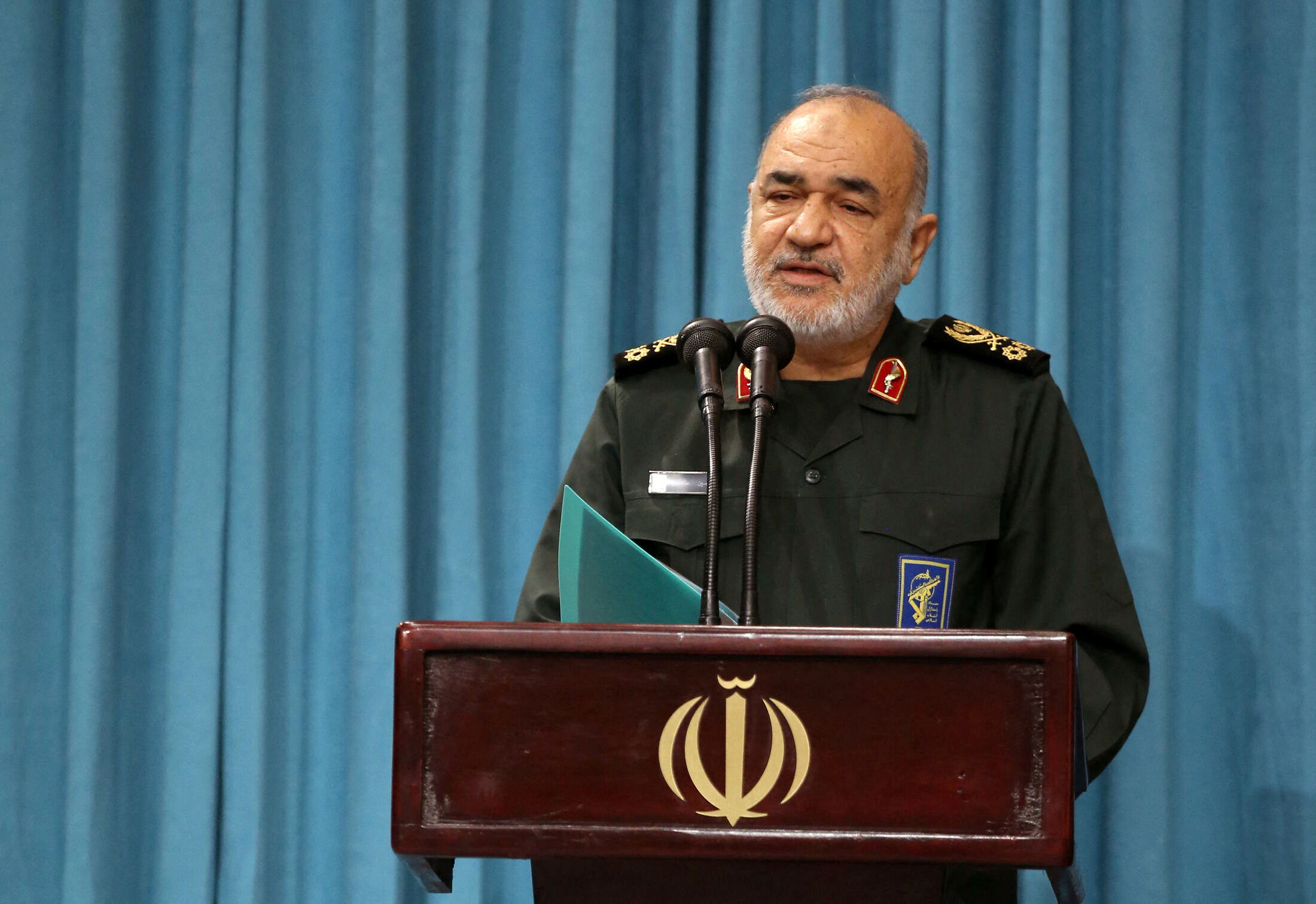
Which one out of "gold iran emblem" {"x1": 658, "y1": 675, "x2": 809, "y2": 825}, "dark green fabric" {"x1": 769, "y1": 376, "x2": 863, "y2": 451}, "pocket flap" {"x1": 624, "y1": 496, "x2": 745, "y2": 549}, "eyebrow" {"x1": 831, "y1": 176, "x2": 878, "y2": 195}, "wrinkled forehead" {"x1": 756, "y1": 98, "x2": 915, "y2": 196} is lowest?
"gold iran emblem" {"x1": 658, "y1": 675, "x2": 809, "y2": 825}

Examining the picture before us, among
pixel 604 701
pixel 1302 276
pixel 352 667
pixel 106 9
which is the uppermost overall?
pixel 106 9

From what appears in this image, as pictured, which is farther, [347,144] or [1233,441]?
[347,144]

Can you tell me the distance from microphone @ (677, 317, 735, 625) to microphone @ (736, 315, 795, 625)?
0.02 metres

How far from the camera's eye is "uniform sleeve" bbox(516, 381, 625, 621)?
1.55 meters

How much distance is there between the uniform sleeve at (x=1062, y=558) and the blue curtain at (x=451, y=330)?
45 centimetres

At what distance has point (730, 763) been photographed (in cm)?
89

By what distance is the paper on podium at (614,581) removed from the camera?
1057 mm

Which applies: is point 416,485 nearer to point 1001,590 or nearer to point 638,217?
point 638,217

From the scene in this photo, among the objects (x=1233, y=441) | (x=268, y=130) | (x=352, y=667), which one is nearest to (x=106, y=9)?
(x=268, y=130)

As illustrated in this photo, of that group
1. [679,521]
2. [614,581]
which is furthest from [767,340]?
[679,521]

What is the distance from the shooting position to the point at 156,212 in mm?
2236

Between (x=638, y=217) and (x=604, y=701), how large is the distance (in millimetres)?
1424

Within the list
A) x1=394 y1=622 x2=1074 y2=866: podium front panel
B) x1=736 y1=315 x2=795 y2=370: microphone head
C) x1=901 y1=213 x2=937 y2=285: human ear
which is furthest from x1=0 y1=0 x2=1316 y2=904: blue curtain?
x1=394 y1=622 x2=1074 y2=866: podium front panel

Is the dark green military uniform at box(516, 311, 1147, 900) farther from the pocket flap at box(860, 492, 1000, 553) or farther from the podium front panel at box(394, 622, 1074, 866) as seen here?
the podium front panel at box(394, 622, 1074, 866)
